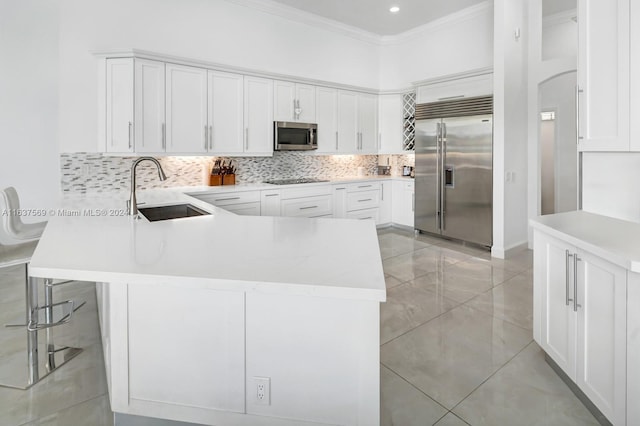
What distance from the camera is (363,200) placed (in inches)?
238

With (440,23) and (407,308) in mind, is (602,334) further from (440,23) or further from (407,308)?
(440,23)

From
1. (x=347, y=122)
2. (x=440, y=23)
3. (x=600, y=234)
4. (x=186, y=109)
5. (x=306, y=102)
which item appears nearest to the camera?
(x=600, y=234)

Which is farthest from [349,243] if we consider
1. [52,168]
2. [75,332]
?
[52,168]

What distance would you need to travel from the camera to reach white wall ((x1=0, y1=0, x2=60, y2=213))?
3.93 metres

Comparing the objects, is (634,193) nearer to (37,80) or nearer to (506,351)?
(506,351)

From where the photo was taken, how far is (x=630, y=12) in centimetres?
190

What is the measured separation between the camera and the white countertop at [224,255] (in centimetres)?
124

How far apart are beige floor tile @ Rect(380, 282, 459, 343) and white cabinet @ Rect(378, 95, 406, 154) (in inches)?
132

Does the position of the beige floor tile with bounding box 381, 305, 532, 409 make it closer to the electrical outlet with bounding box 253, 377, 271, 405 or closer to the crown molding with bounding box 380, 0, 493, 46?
the electrical outlet with bounding box 253, 377, 271, 405

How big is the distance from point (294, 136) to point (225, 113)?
1.08m

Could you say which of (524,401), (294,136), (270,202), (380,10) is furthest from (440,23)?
(524,401)

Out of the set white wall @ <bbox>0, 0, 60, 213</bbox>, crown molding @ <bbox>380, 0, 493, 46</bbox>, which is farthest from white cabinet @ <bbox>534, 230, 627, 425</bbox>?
white wall @ <bbox>0, 0, 60, 213</bbox>

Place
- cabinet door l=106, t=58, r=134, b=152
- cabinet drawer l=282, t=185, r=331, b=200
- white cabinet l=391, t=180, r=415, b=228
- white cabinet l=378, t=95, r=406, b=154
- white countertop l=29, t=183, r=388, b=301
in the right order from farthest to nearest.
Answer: white cabinet l=378, t=95, r=406, b=154 < white cabinet l=391, t=180, r=415, b=228 < cabinet drawer l=282, t=185, r=331, b=200 < cabinet door l=106, t=58, r=134, b=152 < white countertop l=29, t=183, r=388, b=301

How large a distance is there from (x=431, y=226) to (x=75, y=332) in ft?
15.3
